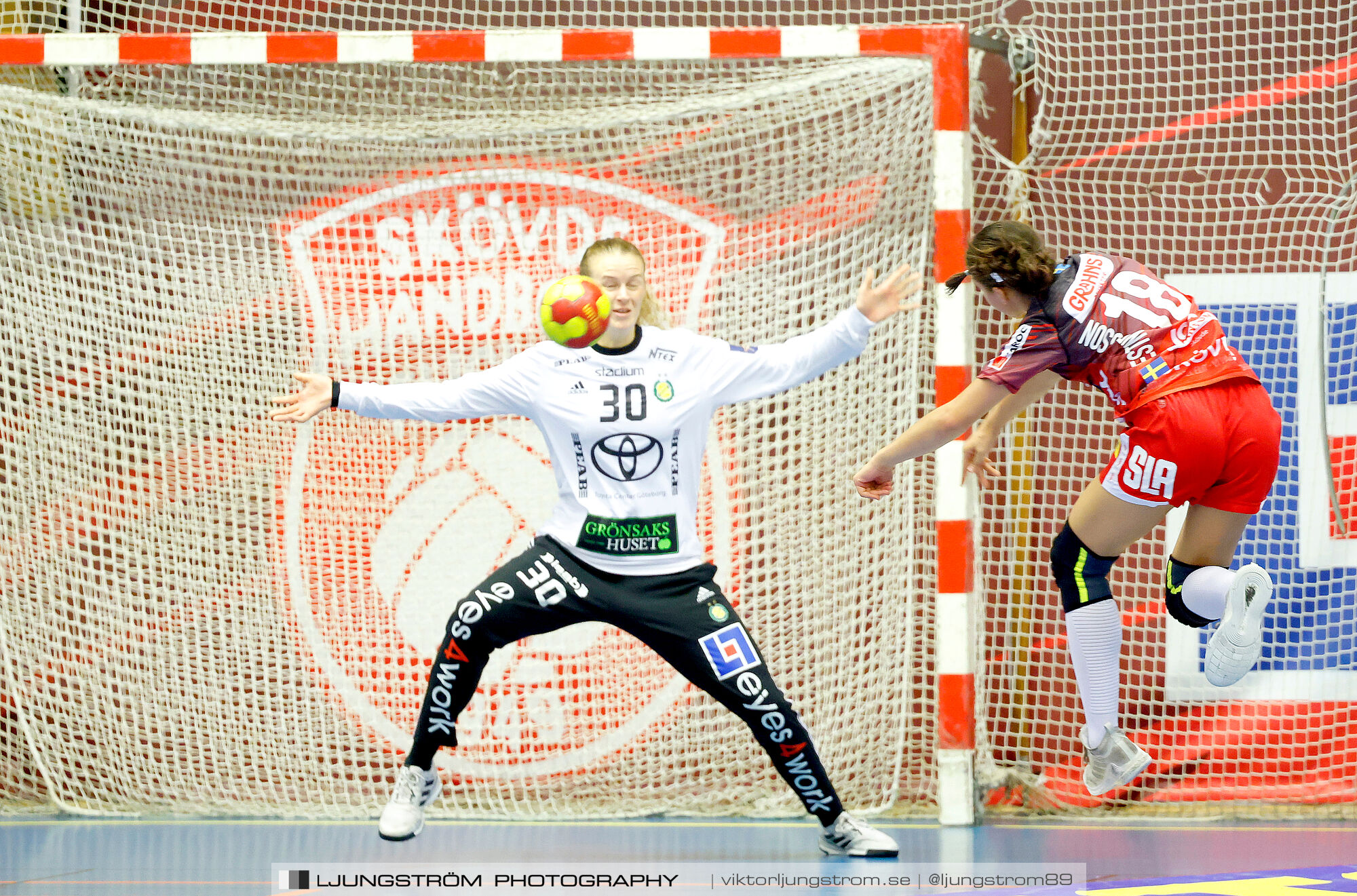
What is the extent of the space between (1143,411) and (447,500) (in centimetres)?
294

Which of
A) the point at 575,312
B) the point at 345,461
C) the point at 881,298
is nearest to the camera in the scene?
the point at 575,312

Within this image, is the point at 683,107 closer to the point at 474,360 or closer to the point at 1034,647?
the point at 474,360

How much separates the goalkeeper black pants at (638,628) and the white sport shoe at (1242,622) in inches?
50.3

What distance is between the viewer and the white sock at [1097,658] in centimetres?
455

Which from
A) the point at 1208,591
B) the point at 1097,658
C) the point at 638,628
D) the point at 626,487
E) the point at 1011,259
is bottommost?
the point at 1097,658

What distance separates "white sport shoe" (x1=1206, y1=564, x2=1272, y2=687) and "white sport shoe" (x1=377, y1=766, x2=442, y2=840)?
8.17ft

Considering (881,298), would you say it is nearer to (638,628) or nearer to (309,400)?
(638,628)

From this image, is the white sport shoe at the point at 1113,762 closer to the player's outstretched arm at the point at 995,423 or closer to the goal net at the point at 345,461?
the player's outstretched arm at the point at 995,423

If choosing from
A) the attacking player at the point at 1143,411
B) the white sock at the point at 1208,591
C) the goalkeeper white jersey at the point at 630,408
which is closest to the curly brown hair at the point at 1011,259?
the attacking player at the point at 1143,411

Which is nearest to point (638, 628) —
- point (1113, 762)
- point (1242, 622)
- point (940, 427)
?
point (940, 427)

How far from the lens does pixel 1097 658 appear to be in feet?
15.0

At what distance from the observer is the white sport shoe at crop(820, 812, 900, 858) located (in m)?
4.62

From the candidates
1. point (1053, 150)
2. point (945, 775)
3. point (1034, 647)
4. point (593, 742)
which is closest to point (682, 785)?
point (593, 742)

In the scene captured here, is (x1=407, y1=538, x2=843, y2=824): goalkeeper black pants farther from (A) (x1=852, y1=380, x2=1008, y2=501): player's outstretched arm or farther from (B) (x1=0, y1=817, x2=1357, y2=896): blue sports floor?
(A) (x1=852, y1=380, x2=1008, y2=501): player's outstretched arm
